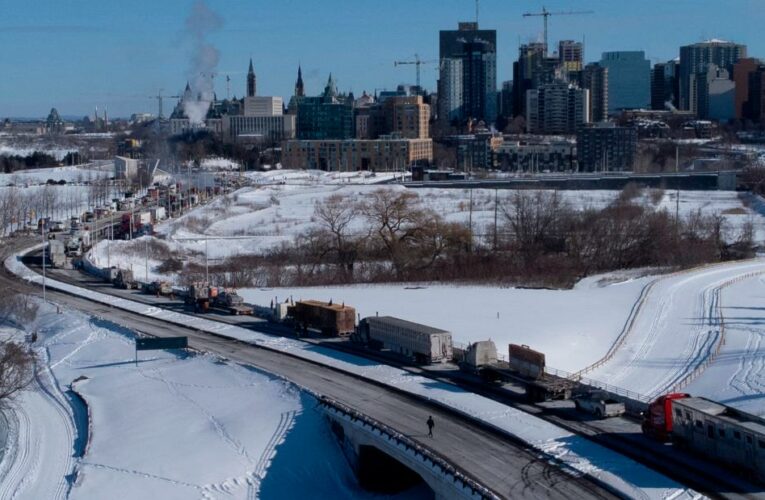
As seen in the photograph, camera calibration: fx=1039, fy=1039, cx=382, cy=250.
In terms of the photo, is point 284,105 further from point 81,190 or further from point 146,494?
point 146,494

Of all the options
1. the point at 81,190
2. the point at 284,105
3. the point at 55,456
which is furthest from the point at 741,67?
the point at 55,456

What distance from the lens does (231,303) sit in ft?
56.7

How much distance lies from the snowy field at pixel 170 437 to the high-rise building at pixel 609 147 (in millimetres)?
46614

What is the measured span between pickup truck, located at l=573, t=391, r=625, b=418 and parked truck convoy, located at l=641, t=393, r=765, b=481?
1.40 ft

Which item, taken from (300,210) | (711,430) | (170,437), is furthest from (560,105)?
(711,430)

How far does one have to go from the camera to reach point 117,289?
21.1 m

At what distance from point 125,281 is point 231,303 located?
495 centimetres

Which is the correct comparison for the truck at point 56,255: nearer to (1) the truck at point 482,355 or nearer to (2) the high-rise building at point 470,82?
(1) the truck at point 482,355

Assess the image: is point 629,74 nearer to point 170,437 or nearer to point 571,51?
point 571,51

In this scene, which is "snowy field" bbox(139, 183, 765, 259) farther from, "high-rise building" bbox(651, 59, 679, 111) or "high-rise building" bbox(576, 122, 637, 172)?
"high-rise building" bbox(651, 59, 679, 111)

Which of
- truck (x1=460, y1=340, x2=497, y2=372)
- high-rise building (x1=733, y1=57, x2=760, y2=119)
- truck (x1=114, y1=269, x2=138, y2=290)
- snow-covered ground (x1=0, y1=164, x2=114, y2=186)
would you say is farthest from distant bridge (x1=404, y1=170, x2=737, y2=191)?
high-rise building (x1=733, y1=57, x2=760, y2=119)

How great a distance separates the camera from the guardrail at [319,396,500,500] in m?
7.60

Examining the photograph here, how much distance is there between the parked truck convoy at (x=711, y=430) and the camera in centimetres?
780

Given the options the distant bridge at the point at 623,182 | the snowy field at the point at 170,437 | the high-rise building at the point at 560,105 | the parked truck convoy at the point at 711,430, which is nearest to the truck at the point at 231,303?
the snowy field at the point at 170,437
